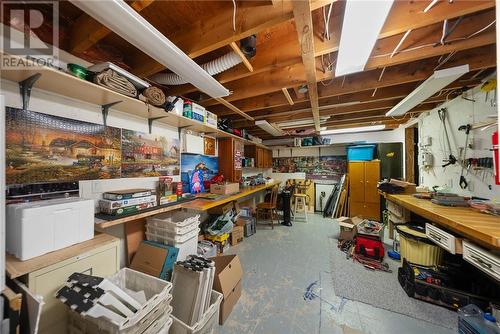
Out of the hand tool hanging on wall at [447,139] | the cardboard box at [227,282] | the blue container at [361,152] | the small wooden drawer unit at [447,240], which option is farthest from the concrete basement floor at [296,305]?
the blue container at [361,152]

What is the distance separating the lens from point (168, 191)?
2135mm

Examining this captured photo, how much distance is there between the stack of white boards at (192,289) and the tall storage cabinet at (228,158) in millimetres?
2119

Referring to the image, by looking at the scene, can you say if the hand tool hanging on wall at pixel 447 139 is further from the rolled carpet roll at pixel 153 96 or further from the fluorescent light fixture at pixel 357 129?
the rolled carpet roll at pixel 153 96

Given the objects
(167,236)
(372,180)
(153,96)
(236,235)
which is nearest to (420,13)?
(153,96)

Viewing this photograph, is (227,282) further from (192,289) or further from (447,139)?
(447,139)

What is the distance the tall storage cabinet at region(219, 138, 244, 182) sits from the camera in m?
3.58

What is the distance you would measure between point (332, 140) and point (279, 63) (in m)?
4.34

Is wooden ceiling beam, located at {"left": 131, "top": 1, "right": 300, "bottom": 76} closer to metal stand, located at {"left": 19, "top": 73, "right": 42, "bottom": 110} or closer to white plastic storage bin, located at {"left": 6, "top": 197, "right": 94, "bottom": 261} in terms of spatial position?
metal stand, located at {"left": 19, "top": 73, "right": 42, "bottom": 110}

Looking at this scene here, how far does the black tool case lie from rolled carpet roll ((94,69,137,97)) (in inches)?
138

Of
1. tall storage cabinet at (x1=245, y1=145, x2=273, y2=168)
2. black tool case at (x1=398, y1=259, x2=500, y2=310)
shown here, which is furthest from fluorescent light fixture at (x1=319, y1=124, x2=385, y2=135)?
black tool case at (x1=398, y1=259, x2=500, y2=310)

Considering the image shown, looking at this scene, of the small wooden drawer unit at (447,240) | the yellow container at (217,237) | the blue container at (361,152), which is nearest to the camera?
the small wooden drawer unit at (447,240)

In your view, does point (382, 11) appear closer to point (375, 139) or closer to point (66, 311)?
point (66, 311)

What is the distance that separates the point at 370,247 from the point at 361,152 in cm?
312

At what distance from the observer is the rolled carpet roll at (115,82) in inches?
53.5
